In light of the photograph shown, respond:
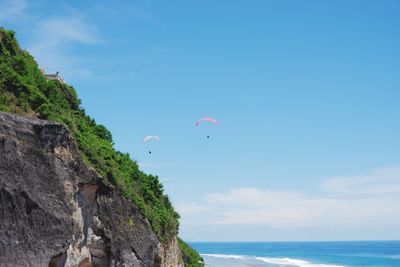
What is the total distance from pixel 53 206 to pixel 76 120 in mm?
6752

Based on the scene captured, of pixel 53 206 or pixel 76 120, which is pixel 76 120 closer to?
pixel 76 120

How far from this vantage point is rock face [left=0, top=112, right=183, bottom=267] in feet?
43.6

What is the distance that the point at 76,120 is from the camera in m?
20.6

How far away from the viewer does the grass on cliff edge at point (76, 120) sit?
59.4 feet

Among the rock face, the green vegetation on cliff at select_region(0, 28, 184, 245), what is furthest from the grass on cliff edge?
the rock face

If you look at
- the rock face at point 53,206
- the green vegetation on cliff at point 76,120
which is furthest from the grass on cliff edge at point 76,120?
the rock face at point 53,206

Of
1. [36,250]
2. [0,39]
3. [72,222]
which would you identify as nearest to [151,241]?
[72,222]

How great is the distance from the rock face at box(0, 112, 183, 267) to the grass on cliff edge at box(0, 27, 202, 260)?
4.09 feet

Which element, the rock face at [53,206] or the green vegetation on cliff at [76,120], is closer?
the rock face at [53,206]

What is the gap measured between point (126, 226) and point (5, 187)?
5.29m

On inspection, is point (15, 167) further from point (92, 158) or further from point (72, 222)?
point (92, 158)

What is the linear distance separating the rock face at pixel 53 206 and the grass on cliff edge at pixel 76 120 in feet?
4.09

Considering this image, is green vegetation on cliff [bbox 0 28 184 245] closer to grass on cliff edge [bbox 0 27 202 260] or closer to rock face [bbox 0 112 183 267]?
grass on cliff edge [bbox 0 27 202 260]

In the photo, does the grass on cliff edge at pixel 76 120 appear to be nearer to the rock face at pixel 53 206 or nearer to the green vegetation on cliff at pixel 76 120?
the green vegetation on cliff at pixel 76 120
